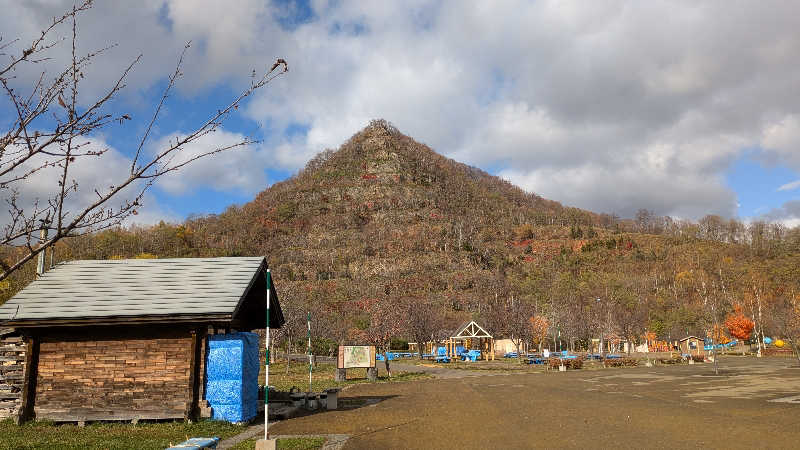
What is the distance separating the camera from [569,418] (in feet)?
43.4

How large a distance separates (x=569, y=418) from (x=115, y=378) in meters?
12.1

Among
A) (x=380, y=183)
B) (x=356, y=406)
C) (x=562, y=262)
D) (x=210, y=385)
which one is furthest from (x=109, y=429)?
(x=380, y=183)

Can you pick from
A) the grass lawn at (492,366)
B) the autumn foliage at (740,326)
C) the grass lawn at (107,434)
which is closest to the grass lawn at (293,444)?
the grass lawn at (107,434)

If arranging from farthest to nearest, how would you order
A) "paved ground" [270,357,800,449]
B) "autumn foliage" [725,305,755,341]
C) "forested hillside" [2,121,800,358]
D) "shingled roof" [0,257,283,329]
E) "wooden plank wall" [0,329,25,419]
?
"autumn foliage" [725,305,755,341], "forested hillside" [2,121,800,358], "wooden plank wall" [0,329,25,419], "shingled roof" [0,257,283,329], "paved ground" [270,357,800,449]

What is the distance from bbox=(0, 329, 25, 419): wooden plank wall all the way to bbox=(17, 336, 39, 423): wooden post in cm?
49

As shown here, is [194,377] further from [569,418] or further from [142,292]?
[569,418]

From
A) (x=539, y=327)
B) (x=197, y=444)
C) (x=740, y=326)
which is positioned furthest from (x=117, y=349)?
(x=740, y=326)

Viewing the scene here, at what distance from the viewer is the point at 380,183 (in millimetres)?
182625

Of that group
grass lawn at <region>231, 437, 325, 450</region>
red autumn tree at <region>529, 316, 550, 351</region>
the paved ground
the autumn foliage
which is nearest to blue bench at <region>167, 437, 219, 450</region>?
grass lawn at <region>231, 437, 325, 450</region>

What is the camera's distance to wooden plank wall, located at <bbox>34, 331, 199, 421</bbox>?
42.7 feet

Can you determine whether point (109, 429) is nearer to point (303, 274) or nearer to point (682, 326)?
point (682, 326)

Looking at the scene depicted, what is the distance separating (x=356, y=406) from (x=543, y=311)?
251ft

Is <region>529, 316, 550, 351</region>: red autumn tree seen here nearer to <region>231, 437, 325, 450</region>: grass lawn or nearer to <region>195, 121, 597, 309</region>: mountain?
<region>195, 121, 597, 309</region>: mountain

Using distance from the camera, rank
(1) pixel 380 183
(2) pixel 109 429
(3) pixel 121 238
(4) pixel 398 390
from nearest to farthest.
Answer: (2) pixel 109 429 → (4) pixel 398 390 → (3) pixel 121 238 → (1) pixel 380 183
